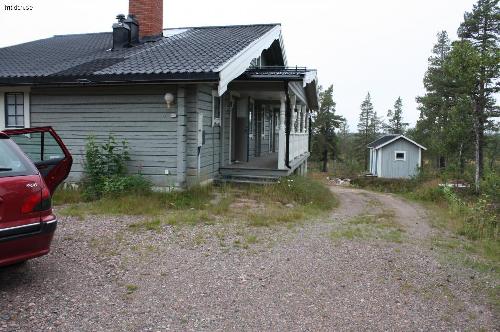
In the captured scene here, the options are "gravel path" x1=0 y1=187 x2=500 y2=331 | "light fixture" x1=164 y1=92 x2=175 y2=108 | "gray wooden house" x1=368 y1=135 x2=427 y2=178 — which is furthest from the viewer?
"gray wooden house" x1=368 y1=135 x2=427 y2=178

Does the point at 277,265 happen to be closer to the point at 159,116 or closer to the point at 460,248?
the point at 460,248

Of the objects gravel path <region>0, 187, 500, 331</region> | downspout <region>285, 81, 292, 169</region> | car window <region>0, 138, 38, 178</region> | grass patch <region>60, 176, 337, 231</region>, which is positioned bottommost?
gravel path <region>0, 187, 500, 331</region>

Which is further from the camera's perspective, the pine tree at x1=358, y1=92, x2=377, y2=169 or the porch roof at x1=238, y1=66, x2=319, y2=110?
the pine tree at x1=358, y1=92, x2=377, y2=169

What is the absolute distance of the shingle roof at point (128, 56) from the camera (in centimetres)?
1004

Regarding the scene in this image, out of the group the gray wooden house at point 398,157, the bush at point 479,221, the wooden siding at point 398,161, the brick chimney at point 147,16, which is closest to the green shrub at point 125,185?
the brick chimney at point 147,16

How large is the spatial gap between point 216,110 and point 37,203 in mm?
8205

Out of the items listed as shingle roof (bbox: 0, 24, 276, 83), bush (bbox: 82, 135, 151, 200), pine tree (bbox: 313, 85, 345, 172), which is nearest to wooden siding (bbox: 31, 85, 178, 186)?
bush (bbox: 82, 135, 151, 200)

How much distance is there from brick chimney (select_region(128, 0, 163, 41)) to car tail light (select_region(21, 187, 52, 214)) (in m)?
10.6

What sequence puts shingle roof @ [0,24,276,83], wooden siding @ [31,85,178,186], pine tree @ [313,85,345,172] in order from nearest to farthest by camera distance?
shingle roof @ [0,24,276,83] → wooden siding @ [31,85,178,186] → pine tree @ [313,85,345,172]

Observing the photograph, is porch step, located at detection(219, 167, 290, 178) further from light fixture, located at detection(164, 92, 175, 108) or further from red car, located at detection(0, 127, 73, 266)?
red car, located at detection(0, 127, 73, 266)

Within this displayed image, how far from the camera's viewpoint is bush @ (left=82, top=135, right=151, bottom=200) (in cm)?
964

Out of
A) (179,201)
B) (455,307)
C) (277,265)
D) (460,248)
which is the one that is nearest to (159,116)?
(179,201)

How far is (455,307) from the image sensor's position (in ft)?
14.3

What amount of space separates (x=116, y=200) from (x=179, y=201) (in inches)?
49.5
